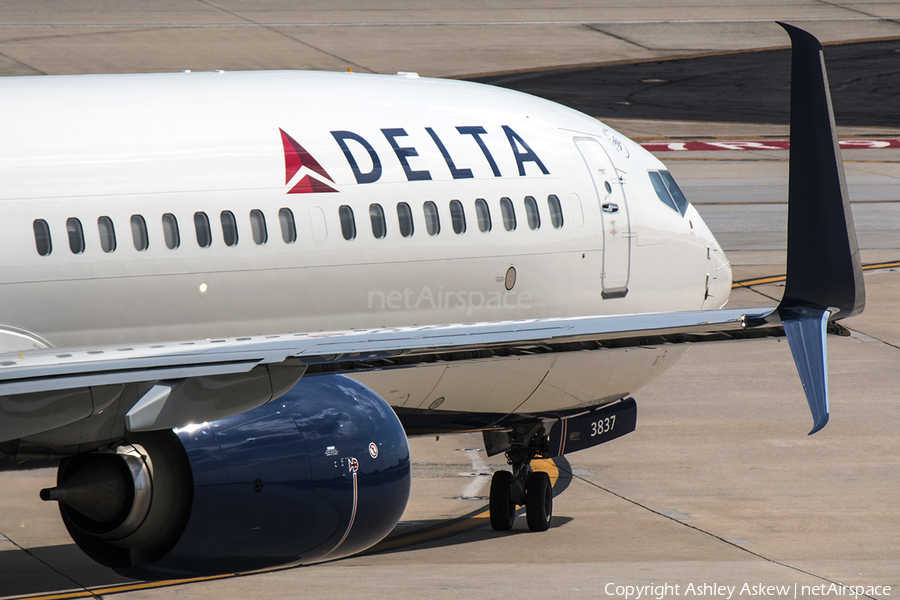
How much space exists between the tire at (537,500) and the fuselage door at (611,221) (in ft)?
7.92

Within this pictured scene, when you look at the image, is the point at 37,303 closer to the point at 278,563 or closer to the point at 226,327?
the point at 226,327

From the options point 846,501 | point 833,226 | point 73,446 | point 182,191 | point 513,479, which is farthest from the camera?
point 846,501

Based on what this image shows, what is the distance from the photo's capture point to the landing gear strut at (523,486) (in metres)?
17.5

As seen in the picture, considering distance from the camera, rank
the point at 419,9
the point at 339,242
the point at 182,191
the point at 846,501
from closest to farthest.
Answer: the point at 182,191 → the point at 339,242 → the point at 846,501 → the point at 419,9

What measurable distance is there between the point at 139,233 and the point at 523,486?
610 cm

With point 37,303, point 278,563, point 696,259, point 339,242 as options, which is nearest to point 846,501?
point 696,259

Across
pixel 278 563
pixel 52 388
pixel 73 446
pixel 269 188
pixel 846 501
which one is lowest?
pixel 846 501

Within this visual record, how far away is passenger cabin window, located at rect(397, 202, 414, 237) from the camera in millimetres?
15797

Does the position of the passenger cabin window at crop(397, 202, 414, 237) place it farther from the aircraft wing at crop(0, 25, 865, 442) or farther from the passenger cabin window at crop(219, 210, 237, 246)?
the aircraft wing at crop(0, 25, 865, 442)

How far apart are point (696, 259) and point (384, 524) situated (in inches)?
297

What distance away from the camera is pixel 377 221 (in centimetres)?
1561

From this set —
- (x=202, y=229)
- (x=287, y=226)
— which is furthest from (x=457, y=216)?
(x=202, y=229)

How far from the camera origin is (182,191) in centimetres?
1437

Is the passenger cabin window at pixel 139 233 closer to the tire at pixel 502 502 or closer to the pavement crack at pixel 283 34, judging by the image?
the tire at pixel 502 502
